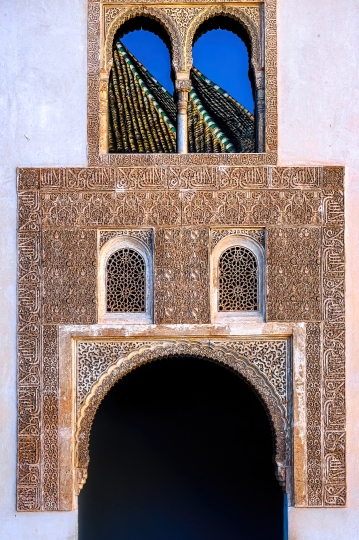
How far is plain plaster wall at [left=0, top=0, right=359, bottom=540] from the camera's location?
4.77 meters

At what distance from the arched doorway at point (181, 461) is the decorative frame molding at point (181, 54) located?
3116 mm

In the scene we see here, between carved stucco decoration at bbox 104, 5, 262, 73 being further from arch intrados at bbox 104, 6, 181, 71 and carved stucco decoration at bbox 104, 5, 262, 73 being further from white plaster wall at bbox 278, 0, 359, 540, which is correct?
white plaster wall at bbox 278, 0, 359, 540

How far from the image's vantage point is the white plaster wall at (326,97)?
189 inches

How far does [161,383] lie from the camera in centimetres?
755

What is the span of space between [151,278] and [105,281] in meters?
0.33

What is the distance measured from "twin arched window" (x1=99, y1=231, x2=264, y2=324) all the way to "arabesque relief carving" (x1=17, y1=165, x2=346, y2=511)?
3.5 inches

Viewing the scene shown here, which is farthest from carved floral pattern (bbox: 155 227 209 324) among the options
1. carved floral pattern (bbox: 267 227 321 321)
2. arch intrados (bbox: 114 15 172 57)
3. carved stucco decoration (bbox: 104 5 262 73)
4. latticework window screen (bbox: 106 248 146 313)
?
arch intrados (bbox: 114 15 172 57)

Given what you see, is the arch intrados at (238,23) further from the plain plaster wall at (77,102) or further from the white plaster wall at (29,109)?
the white plaster wall at (29,109)

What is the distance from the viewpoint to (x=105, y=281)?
482 centimetres

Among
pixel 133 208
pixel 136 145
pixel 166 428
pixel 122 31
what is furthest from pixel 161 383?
pixel 122 31

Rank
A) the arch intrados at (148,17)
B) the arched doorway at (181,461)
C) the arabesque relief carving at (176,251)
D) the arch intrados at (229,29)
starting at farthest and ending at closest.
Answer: the arched doorway at (181,461) < the arch intrados at (229,29) < the arch intrados at (148,17) < the arabesque relief carving at (176,251)

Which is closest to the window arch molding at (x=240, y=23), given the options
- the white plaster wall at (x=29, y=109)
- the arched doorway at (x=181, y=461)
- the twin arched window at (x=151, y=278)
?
the white plaster wall at (x=29, y=109)

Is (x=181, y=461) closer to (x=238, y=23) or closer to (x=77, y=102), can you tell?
(x=77, y=102)

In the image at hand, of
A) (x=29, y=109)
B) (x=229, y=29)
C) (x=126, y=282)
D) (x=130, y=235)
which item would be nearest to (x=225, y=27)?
(x=229, y=29)
